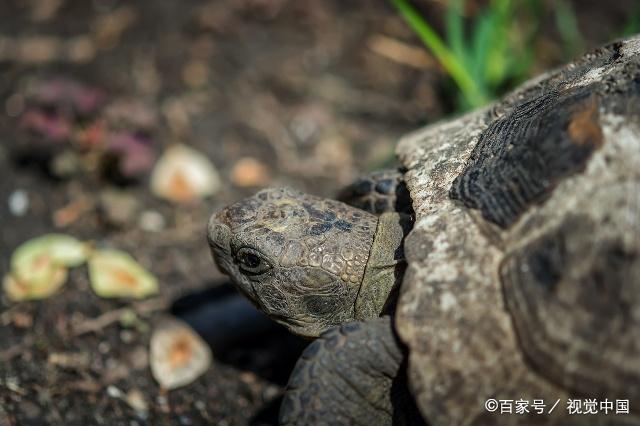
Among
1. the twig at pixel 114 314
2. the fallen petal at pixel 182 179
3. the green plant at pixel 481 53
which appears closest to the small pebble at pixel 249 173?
the fallen petal at pixel 182 179

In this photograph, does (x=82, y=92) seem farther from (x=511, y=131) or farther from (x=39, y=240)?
(x=511, y=131)

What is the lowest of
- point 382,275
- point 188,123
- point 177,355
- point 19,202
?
point 177,355

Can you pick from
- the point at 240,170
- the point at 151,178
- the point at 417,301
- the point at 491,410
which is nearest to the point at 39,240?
the point at 151,178

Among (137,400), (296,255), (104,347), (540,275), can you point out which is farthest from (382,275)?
(104,347)

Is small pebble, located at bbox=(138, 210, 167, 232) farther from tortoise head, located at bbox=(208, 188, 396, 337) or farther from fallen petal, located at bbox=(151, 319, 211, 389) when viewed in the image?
tortoise head, located at bbox=(208, 188, 396, 337)

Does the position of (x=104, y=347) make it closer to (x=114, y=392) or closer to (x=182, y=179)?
(x=114, y=392)

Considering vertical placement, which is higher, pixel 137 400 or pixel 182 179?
pixel 182 179
